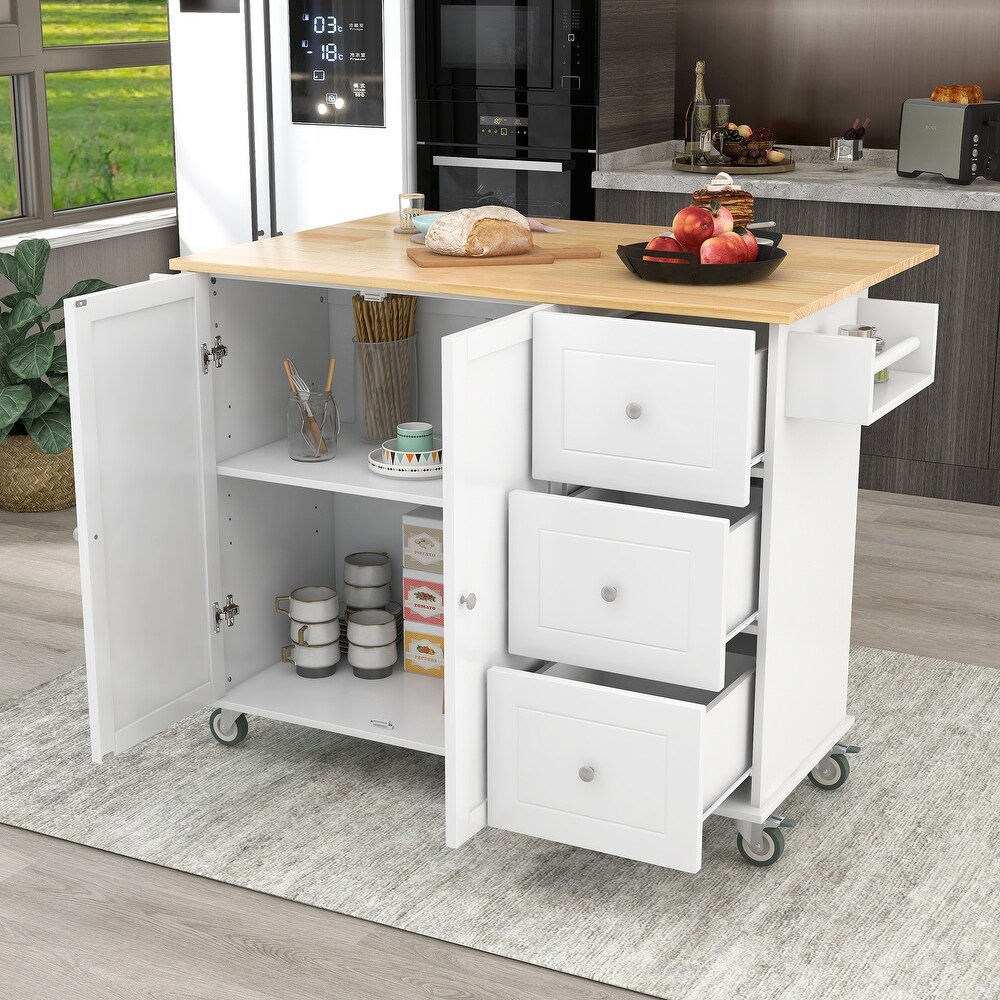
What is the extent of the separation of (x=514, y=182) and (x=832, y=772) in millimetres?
2459

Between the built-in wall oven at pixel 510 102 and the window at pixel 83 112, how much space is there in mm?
1287

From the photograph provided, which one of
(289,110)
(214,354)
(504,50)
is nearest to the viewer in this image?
(214,354)

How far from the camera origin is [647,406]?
203cm

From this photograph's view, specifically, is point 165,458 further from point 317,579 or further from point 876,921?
point 876,921

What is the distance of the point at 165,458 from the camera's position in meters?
2.36

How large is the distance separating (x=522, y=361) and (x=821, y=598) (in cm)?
65

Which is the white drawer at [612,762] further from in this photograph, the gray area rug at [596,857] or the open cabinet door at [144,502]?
the open cabinet door at [144,502]

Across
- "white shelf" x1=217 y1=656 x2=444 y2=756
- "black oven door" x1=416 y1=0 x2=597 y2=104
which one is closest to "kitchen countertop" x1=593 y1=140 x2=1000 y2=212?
"black oven door" x1=416 y1=0 x2=597 y2=104

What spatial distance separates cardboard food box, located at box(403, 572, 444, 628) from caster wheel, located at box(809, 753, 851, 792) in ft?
2.35

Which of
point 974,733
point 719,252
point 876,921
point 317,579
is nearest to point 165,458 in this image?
point 317,579

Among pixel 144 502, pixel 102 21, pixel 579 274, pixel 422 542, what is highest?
pixel 102 21

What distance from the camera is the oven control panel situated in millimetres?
4363

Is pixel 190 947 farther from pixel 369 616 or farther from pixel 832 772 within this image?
pixel 832 772

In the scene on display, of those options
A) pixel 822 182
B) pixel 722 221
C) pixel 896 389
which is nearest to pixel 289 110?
pixel 822 182
